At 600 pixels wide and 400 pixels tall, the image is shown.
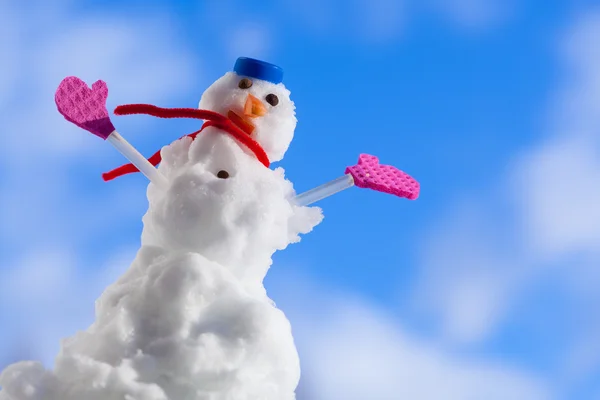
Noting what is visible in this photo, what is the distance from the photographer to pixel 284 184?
117 centimetres

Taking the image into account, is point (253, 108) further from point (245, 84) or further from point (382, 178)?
point (382, 178)

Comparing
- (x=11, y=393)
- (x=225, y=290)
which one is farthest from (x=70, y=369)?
(x=225, y=290)

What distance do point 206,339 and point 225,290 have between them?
79 mm

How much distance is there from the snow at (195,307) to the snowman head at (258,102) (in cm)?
2

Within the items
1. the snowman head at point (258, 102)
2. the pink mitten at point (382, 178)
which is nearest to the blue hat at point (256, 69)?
the snowman head at point (258, 102)

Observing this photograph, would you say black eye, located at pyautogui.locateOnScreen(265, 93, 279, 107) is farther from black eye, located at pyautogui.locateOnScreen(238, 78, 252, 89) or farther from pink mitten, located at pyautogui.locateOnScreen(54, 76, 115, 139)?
pink mitten, located at pyautogui.locateOnScreen(54, 76, 115, 139)

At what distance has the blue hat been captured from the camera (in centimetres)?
118

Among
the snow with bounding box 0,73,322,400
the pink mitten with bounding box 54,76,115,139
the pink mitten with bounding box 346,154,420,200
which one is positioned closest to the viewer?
the snow with bounding box 0,73,322,400

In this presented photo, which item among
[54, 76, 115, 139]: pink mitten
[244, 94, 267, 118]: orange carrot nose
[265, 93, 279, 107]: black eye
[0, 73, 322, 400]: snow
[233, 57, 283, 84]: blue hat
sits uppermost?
[233, 57, 283, 84]: blue hat

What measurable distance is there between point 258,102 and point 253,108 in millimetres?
14

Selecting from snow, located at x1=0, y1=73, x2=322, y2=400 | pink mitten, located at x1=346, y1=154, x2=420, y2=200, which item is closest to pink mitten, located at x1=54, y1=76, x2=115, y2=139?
snow, located at x1=0, y1=73, x2=322, y2=400

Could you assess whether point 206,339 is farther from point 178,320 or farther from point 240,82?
point 240,82

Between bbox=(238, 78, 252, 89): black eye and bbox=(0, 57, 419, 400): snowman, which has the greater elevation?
bbox=(238, 78, 252, 89): black eye

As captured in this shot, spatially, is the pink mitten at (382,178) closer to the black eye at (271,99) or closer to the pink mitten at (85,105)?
the black eye at (271,99)
